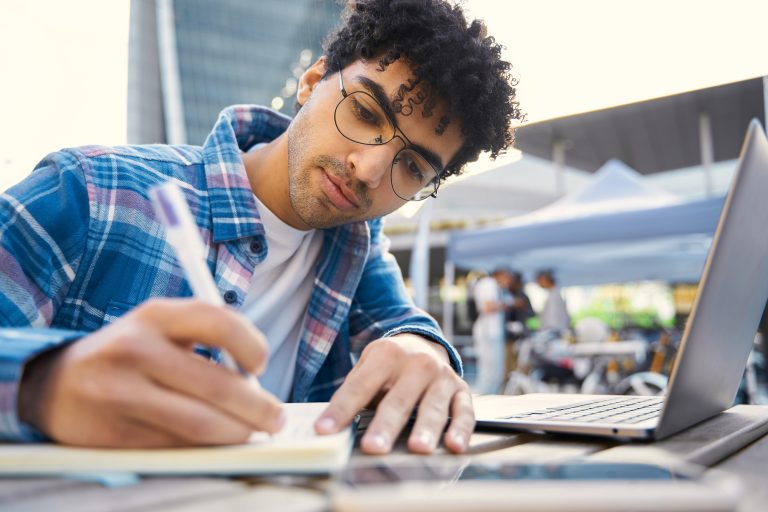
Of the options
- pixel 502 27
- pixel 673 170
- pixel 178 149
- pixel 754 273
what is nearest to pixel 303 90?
pixel 178 149

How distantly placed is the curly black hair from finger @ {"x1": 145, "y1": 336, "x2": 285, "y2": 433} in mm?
772

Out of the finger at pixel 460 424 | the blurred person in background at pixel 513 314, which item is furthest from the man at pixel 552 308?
the finger at pixel 460 424

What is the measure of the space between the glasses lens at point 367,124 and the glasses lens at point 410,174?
57 mm

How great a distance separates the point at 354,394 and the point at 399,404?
46 millimetres

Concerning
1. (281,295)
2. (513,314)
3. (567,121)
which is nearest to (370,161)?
(281,295)

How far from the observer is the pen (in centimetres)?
35

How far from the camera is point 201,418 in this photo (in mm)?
369

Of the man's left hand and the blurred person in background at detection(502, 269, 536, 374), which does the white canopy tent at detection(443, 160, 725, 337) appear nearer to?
the blurred person in background at detection(502, 269, 536, 374)

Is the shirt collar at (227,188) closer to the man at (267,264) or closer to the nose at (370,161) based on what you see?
the man at (267,264)

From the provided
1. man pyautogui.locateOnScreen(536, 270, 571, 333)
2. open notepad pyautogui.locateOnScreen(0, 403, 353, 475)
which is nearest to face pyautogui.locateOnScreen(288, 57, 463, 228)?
open notepad pyautogui.locateOnScreen(0, 403, 353, 475)

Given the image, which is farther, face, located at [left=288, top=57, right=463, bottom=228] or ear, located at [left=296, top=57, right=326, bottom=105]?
ear, located at [left=296, top=57, right=326, bottom=105]

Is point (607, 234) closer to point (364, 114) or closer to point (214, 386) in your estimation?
point (364, 114)

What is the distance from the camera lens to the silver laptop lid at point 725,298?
0.50m

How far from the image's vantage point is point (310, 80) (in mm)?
1309
